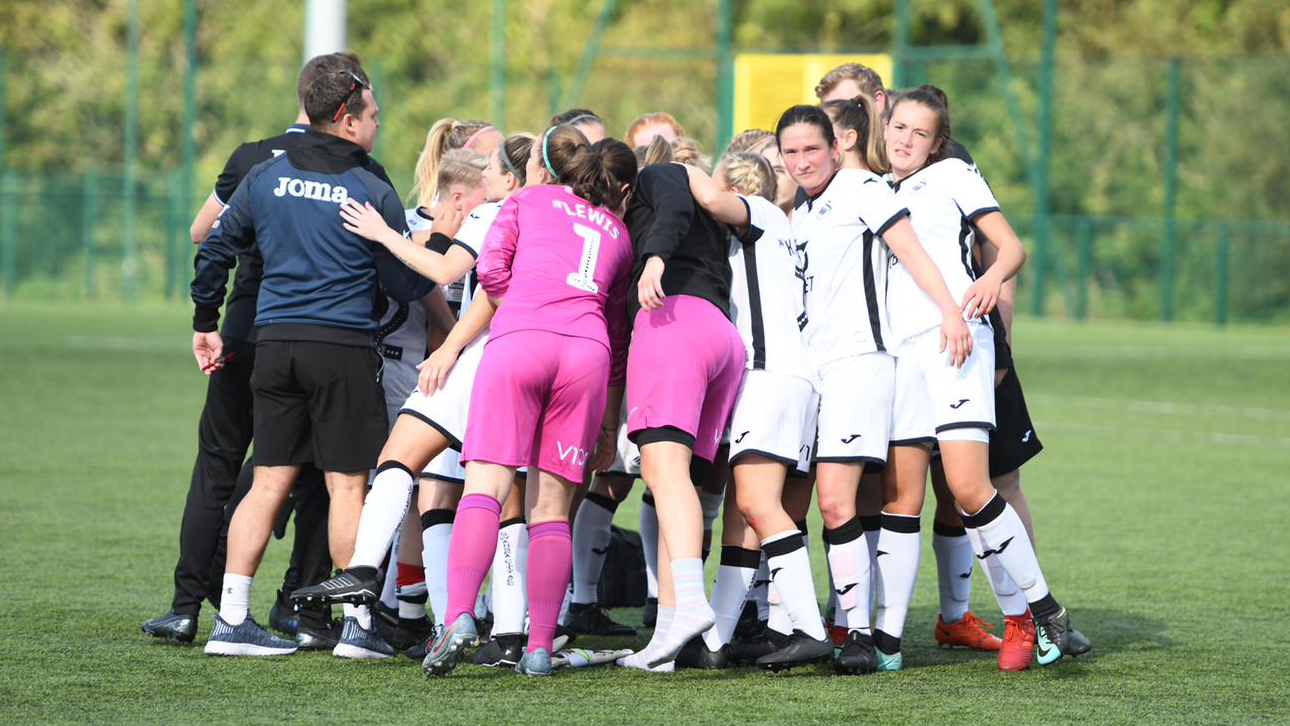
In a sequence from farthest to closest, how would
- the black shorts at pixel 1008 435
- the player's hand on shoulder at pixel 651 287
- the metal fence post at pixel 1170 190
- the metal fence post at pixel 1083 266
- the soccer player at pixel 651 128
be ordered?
1. the metal fence post at pixel 1083 266
2. the metal fence post at pixel 1170 190
3. the soccer player at pixel 651 128
4. the black shorts at pixel 1008 435
5. the player's hand on shoulder at pixel 651 287

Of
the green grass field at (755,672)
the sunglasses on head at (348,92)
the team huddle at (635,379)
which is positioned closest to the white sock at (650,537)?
the green grass field at (755,672)

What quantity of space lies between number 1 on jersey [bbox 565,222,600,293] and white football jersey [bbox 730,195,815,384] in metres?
0.53

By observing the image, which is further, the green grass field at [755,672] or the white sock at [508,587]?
the white sock at [508,587]

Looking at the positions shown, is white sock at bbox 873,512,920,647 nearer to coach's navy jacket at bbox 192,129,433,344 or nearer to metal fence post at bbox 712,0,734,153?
coach's navy jacket at bbox 192,129,433,344

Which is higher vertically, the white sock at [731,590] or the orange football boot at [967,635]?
the white sock at [731,590]

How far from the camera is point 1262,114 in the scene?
30.6 meters

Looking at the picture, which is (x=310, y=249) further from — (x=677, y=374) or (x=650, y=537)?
(x=650, y=537)

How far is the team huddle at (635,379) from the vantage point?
5457 mm

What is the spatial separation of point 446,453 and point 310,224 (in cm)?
93

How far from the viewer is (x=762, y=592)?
21.0 ft

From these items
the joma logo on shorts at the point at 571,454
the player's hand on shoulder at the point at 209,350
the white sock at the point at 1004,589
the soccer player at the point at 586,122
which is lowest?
the white sock at the point at 1004,589

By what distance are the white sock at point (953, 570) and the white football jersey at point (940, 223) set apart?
971 mm

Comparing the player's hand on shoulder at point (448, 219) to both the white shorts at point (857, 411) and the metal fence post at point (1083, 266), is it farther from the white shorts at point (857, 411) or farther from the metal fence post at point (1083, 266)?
the metal fence post at point (1083, 266)

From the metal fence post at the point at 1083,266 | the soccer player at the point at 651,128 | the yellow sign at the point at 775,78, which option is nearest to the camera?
the soccer player at the point at 651,128
